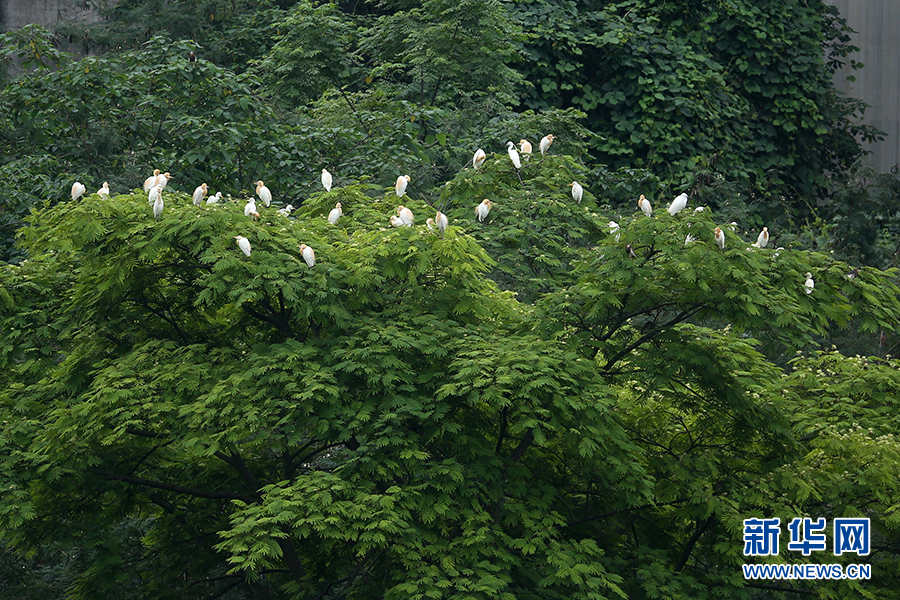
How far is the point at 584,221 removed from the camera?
852 cm

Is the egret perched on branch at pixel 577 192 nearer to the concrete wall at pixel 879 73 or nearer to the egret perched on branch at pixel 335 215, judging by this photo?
the egret perched on branch at pixel 335 215

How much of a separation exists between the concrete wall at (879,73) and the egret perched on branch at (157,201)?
15519 millimetres

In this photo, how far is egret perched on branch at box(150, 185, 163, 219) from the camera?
6.46m

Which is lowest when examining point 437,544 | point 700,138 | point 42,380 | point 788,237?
point 437,544

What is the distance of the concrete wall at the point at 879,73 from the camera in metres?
18.6

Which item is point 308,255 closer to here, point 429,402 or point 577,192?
point 429,402

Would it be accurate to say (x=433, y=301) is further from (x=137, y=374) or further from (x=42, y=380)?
(x=42, y=380)

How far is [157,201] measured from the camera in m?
6.50

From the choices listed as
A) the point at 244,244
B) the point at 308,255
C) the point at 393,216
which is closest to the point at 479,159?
the point at 393,216

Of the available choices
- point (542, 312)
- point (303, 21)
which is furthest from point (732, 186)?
point (542, 312)

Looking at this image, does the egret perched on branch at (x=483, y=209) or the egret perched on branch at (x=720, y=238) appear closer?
the egret perched on branch at (x=720, y=238)

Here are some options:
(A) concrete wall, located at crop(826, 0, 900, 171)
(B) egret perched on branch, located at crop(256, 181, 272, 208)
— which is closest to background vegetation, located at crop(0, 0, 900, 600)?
(B) egret perched on branch, located at crop(256, 181, 272, 208)

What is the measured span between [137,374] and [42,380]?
3.74 feet

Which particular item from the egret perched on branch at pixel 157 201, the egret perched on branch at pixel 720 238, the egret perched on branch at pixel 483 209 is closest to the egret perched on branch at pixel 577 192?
the egret perched on branch at pixel 483 209
